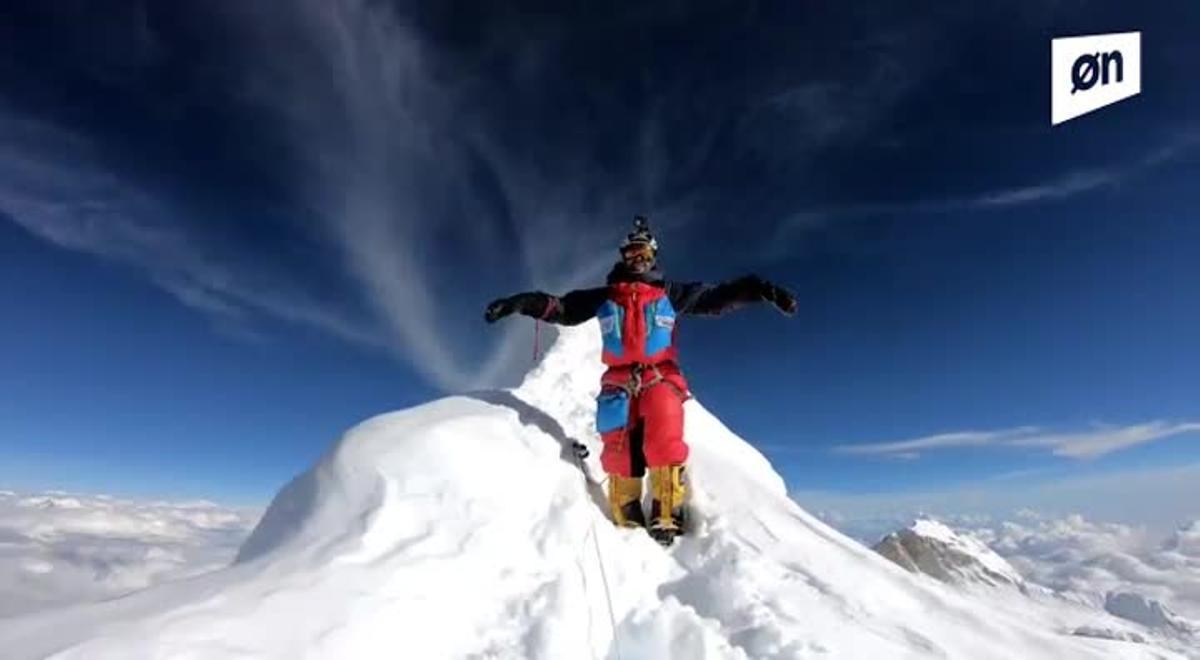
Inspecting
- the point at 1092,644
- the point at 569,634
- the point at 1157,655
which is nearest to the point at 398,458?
the point at 569,634

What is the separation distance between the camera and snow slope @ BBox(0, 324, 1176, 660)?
3896 mm

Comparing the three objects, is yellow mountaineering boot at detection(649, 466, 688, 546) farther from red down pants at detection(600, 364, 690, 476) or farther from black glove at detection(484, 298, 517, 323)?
black glove at detection(484, 298, 517, 323)

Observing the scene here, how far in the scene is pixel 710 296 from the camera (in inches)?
332

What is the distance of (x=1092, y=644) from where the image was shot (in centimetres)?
508

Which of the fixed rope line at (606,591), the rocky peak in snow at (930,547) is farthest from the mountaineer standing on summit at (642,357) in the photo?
the rocky peak in snow at (930,547)

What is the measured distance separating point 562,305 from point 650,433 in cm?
241

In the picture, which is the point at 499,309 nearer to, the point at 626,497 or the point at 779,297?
the point at 626,497

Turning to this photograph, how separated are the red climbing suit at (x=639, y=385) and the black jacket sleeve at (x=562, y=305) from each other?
1.46 feet

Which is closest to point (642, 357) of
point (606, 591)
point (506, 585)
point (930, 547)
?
point (606, 591)

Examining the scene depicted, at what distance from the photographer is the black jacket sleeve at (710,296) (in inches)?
326

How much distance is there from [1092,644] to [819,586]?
1.98 meters

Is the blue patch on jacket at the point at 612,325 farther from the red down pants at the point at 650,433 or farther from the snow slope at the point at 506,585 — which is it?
the snow slope at the point at 506,585

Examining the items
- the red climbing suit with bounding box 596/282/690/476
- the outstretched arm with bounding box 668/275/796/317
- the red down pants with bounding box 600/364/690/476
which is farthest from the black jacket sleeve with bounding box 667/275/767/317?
the red down pants with bounding box 600/364/690/476

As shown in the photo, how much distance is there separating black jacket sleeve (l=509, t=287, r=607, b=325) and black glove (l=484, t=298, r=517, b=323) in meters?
0.05
